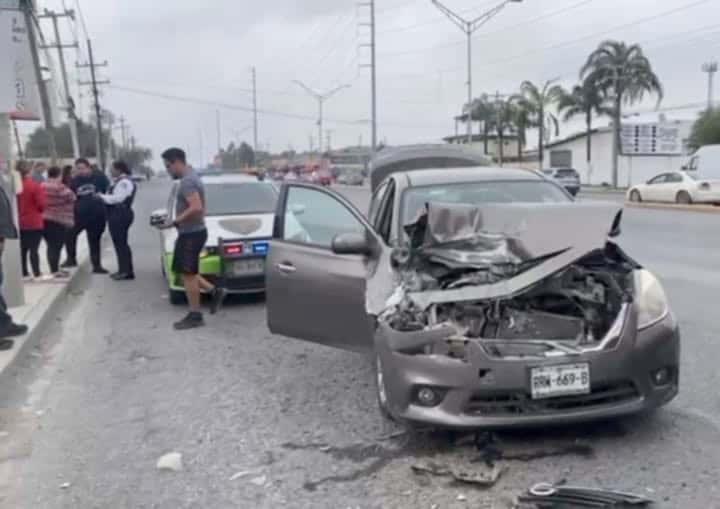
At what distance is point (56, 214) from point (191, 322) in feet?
14.6

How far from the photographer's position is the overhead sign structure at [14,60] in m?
9.76

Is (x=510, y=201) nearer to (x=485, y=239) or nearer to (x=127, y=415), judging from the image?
(x=485, y=239)

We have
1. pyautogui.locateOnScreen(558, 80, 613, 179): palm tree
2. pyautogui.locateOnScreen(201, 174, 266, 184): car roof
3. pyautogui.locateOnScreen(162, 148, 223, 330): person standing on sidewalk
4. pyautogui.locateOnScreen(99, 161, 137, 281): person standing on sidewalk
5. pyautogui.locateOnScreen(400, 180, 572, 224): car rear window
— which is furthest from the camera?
pyautogui.locateOnScreen(558, 80, 613, 179): palm tree

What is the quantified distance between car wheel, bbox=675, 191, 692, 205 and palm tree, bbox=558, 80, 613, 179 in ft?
82.2

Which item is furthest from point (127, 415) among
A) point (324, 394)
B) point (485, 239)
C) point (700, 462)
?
point (700, 462)

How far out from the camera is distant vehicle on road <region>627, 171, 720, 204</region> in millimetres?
28328

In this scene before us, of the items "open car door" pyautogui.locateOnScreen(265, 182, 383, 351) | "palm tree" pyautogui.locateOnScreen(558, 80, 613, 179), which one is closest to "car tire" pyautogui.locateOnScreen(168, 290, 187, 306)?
"open car door" pyautogui.locateOnScreen(265, 182, 383, 351)

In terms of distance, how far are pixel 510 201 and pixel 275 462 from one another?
2.83 metres

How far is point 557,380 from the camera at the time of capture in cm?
454

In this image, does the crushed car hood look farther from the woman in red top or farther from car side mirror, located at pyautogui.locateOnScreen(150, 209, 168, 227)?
the woman in red top

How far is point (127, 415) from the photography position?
5918mm

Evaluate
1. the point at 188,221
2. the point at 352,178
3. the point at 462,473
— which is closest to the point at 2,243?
the point at 188,221

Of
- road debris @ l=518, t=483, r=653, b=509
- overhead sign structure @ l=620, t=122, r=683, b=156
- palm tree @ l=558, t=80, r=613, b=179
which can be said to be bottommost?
road debris @ l=518, t=483, r=653, b=509

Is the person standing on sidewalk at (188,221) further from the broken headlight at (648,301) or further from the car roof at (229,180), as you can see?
the broken headlight at (648,301)
